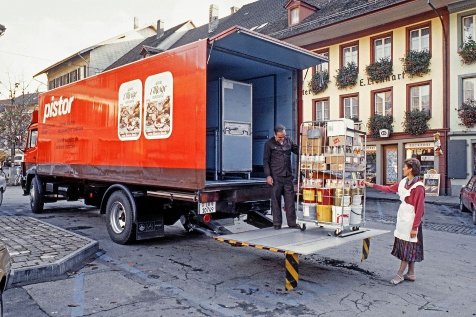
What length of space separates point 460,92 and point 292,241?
56.0 ft

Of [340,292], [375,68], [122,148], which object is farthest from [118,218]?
[375,68]

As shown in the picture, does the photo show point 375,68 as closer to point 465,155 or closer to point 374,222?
point 465,155

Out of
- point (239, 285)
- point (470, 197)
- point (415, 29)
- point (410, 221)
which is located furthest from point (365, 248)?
point (415, 29)

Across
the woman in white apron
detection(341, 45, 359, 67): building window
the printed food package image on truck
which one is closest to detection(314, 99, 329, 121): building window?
detection(341, 45, 359, 67): building window

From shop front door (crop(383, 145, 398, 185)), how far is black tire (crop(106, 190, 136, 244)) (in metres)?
17.2

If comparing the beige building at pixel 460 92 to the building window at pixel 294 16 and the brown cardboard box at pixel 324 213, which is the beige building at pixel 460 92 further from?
the brown cardboard box at pixel 324 213

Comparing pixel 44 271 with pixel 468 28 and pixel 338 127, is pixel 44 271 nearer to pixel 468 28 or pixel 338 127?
pixel 338 127

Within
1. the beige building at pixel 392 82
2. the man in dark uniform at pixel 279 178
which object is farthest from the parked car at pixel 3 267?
the beige building at pixel 392 82

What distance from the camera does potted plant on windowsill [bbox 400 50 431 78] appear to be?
66.6 feet

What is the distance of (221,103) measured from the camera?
24.4 ft

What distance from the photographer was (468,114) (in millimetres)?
18688

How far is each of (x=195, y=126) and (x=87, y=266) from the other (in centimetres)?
260

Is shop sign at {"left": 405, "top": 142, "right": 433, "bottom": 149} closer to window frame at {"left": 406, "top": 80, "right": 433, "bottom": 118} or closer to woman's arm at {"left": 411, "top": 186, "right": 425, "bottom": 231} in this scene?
window frame at {"left": 406, "top": 80, "right": 433, "bottom": 118}

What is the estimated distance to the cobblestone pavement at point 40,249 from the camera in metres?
5.55
